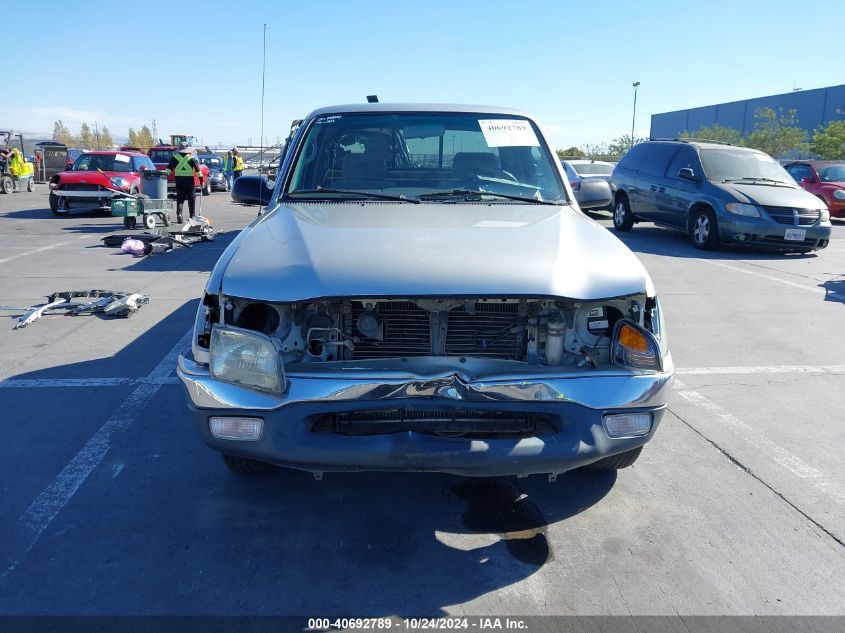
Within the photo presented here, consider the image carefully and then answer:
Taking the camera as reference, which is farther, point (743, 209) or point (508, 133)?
point (743, 209)

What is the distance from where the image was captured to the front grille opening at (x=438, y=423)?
274 centimetres

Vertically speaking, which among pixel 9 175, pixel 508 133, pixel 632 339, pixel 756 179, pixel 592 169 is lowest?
pixel 632 339

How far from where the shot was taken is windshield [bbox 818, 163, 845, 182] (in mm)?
17109

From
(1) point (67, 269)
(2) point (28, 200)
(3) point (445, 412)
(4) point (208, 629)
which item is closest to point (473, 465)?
(3) point (445, 412)

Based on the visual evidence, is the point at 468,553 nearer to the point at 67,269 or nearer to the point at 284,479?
the point at 284,479

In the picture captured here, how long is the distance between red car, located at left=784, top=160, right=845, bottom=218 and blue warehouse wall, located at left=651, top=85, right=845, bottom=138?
21020 millimetres

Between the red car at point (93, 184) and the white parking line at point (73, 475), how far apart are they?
1273cm

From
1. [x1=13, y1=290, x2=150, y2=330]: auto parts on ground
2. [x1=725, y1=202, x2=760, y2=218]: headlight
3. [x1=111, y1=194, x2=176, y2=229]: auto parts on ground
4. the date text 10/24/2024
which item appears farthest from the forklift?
the date text 10/24/2024

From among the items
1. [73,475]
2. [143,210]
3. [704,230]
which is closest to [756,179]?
[704,230]

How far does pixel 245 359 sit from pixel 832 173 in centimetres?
1854

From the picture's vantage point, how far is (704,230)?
38.2ft

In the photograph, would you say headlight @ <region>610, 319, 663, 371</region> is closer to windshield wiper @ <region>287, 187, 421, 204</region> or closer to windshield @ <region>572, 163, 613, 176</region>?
windshield wiper @ <region>287, 187, 421, 204</region>

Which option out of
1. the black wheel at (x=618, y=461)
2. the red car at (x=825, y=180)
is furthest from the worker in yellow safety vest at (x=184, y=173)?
the red car at (x=825, y=180)

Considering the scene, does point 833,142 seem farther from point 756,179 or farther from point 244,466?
point 244,466
